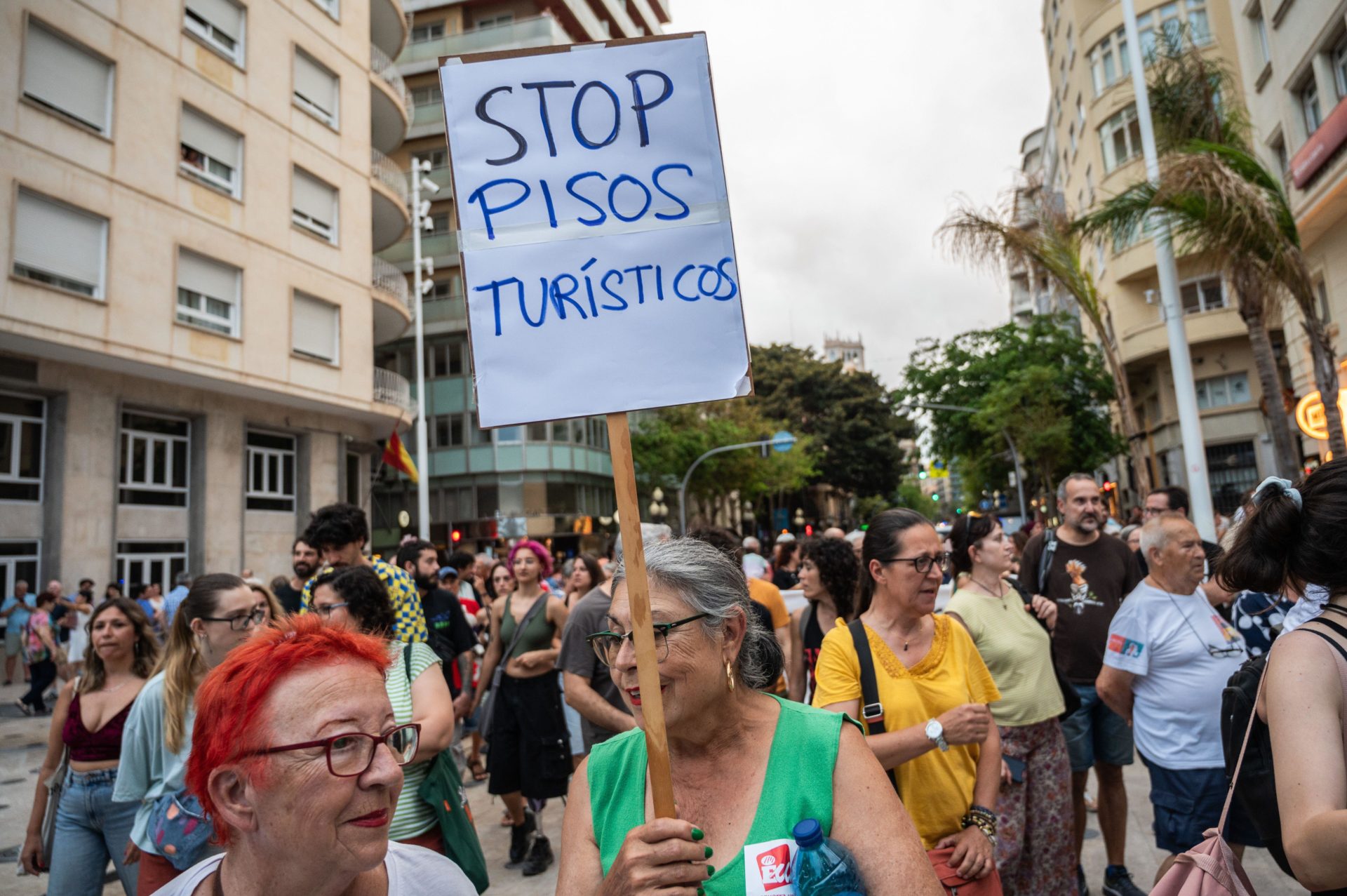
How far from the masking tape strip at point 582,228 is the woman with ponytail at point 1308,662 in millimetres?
1577

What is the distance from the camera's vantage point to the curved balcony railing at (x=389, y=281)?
26.0 metres

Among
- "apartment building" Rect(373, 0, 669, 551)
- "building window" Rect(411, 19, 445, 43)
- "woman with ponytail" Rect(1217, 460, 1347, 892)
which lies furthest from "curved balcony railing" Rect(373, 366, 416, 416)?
"woman with ponytail" Rect(1217, 460, 1347, 892)

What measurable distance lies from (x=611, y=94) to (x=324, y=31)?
25224mm

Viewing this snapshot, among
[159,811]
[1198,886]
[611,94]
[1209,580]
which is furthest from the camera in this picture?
[1209,580]

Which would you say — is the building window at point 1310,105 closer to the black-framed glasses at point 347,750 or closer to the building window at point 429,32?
the black-framed glasses at point 347,750

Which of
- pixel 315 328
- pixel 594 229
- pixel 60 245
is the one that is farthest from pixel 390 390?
pixel 594 229

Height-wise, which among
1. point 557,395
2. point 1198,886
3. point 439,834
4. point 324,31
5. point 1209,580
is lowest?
point 439,834

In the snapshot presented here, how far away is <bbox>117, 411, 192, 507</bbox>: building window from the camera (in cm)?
1878

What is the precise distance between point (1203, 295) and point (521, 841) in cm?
2951

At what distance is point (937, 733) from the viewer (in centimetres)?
279

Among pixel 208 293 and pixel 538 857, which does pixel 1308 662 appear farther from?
pixel 208 293

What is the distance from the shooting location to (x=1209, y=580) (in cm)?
493

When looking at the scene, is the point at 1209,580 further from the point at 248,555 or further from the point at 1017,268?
the point at 248,555

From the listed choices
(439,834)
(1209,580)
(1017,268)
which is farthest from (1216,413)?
(439,834)
